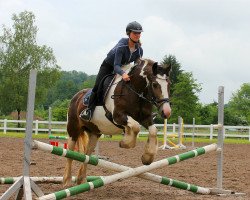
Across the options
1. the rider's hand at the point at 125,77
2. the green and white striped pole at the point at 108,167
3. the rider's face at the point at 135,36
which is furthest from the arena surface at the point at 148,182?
the rider's face at the point at 135,36

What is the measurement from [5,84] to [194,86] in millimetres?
18036

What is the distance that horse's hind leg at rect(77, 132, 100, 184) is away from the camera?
8125 mm

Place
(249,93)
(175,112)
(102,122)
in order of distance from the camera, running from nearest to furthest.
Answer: (102,122) → (175,112) → (249,93)

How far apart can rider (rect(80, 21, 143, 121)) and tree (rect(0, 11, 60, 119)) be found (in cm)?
4135

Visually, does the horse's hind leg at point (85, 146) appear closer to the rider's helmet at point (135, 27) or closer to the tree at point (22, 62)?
the rider's helmet at point (135, 27)

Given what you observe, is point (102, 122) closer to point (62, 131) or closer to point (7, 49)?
point (62, 131)

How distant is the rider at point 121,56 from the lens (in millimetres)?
7051

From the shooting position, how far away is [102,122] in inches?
295

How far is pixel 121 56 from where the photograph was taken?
718cm

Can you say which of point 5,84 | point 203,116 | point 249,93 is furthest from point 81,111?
point 249,93

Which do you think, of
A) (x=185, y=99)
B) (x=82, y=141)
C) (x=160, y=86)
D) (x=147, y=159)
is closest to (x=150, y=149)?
(x=147, y=159)

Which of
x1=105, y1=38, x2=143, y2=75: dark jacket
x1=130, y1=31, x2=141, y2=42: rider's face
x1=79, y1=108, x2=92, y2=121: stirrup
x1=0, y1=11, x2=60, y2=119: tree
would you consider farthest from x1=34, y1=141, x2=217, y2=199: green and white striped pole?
x1=0, y1=11, x2=60, y2=119: tree

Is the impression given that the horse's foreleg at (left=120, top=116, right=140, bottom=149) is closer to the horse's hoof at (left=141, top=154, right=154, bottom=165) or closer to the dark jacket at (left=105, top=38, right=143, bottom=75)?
the horse's hoof at (left=141, top=154, right=154, bottom=165)

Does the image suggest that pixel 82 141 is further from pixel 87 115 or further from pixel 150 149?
pixel 150 149
